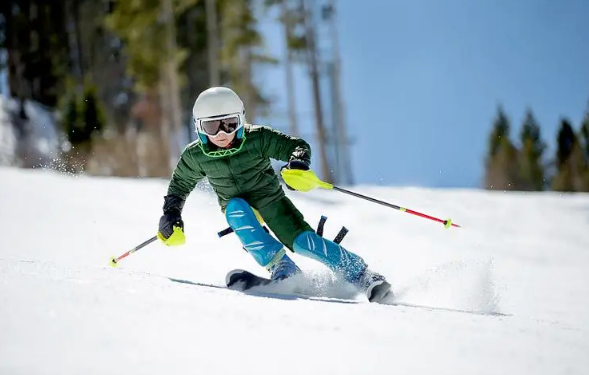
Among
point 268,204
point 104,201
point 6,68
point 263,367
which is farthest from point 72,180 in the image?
point 6,68

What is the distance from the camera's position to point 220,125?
4156 mm

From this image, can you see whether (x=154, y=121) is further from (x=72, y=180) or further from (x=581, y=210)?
(x=581, y=210)

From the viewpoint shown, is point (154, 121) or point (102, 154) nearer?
point (102, 154)

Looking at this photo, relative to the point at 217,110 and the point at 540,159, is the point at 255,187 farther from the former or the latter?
the point at 540,159

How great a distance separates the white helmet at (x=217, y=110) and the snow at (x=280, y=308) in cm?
102

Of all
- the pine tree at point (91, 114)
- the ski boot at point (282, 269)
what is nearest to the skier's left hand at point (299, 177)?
the ski boot at point (282, 269)

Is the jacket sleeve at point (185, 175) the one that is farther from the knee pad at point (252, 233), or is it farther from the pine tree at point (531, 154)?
the pine tree at point (531, 154)

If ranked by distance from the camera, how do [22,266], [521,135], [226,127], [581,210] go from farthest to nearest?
[521,135] < [581,210] < [226,127] < [22,266]

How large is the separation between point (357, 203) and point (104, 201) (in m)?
3.29

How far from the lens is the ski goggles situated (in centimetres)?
415

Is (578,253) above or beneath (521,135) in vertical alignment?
above

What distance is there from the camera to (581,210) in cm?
836

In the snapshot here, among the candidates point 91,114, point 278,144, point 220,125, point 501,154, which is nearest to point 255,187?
point 278,144

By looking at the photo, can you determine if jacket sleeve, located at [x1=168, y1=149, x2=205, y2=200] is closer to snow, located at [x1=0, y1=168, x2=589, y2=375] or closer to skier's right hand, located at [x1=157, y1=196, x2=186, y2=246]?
skier's right hand, located at [x1=157, y1=196, x2=186, y2=246]
